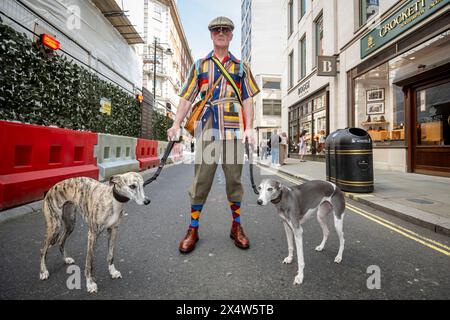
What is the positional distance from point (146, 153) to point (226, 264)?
29.9 feet

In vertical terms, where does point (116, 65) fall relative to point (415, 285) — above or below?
above

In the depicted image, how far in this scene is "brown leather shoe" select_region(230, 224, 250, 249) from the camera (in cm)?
265

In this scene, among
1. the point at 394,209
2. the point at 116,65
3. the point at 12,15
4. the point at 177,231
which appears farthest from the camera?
the point at 116,65

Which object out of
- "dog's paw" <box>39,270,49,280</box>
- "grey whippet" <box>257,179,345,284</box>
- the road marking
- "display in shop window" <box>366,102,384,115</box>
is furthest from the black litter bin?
"display in shop window" <box>366,102,384,115</box>

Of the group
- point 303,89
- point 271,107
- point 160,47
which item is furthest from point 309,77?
point 160,47

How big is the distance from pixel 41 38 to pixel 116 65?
313 inches

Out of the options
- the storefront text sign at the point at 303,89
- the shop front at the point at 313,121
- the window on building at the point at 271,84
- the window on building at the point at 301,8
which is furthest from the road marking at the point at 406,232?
the window on building at the point at 271,84

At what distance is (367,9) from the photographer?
38.0ft

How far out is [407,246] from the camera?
2795 millimetres

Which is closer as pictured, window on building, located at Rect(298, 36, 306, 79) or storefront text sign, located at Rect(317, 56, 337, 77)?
storefront text sign, located at Rect(317, 56, 337, 77)

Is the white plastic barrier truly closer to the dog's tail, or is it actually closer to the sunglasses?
the dog's tail

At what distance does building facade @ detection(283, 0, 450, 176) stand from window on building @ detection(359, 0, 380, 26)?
0.04m

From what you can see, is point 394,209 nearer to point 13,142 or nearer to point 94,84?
point 13,142
